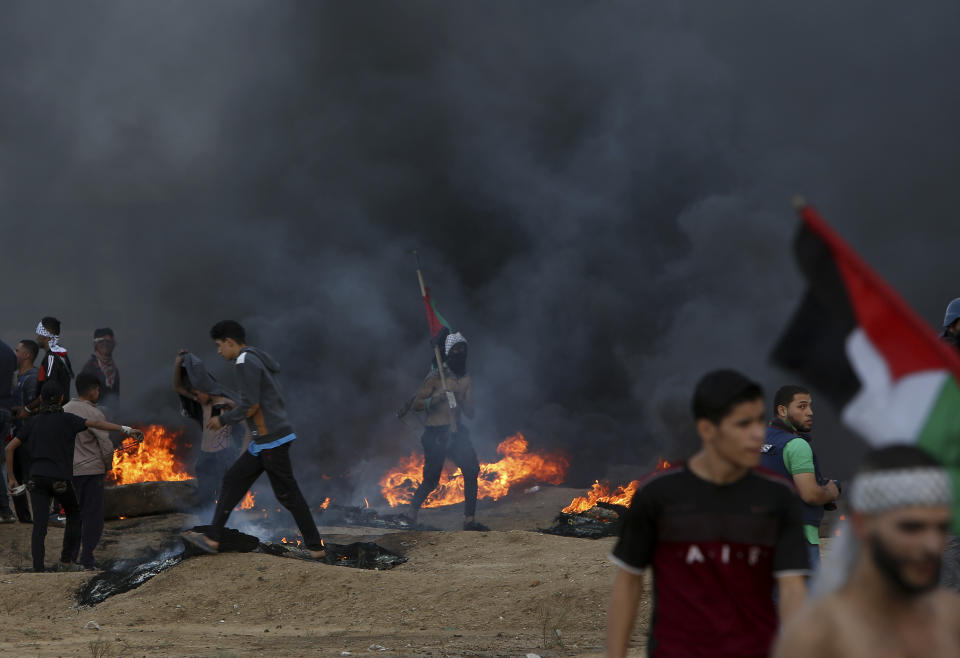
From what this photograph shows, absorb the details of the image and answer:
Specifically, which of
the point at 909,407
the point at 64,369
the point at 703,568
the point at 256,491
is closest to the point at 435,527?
the point at 256,491

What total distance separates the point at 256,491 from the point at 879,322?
14089 mm

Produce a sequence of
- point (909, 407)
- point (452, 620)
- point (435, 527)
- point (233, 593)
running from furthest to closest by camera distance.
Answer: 1. point (435, 527)
2. point (233, 593)
3. point (452, 620)
4. point (909, 407)

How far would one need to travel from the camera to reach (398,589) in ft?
28.6

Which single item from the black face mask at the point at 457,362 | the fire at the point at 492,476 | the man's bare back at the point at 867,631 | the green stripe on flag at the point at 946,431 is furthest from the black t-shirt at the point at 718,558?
the fire at the point at 492,476

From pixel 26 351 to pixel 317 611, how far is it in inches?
228

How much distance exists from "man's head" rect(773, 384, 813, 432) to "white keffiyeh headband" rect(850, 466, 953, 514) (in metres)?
3.83

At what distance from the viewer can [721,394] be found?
339 centimetres

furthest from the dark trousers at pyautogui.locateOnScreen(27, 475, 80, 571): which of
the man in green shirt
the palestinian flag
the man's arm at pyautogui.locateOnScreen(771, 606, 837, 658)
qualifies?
the man's arm at pyautogui.locateOnScreen(771, 606, 837, 658)

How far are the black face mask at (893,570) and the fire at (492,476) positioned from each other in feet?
52.3

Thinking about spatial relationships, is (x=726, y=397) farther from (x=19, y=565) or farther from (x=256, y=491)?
(x=256, y=491)

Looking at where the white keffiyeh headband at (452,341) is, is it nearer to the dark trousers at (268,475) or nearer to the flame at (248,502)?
the dark trousers at (268,475)

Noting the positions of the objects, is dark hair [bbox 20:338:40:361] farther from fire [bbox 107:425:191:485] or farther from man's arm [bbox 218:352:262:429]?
man's arm [bbox 218:352:262:429]

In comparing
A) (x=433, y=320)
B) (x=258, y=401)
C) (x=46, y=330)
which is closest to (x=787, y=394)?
(x=258, y=401)

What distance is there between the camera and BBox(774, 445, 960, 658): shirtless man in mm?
2168
